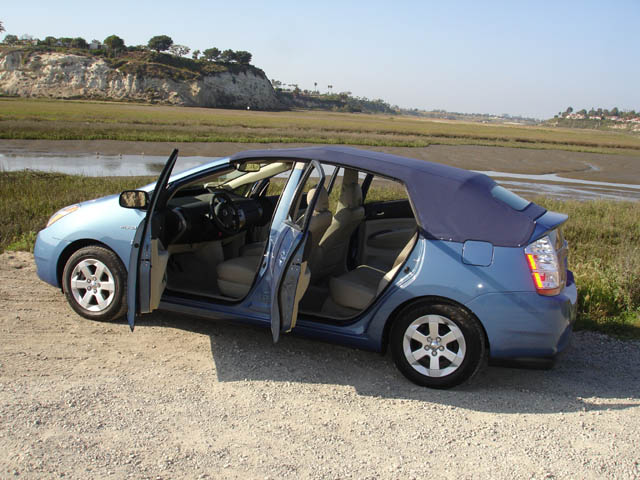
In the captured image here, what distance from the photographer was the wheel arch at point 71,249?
210 inches

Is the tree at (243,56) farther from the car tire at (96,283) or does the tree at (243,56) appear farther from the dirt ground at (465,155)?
the car tire at (96,283)

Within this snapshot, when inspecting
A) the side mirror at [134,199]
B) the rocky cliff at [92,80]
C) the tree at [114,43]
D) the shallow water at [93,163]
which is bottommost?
the shallow water at [93,163]

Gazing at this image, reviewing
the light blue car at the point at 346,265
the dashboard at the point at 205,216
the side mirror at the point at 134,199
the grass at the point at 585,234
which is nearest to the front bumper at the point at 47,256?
the light blue car at the point at 346,265

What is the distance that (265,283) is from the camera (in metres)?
4.74

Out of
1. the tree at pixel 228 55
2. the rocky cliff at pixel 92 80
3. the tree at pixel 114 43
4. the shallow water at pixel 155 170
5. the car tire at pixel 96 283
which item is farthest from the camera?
the tree at pixel 228 55

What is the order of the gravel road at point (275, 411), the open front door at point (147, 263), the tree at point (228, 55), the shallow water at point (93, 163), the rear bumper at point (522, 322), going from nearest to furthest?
the gravel road at point (275, 411)
the rear bumper at point (522, 322)
the open front door at point (147, 263)
the shallow water at point (93, 163)
the tree at point (228, 55)

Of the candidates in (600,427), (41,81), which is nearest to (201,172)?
(600,427)

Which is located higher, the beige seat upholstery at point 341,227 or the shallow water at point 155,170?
the beige seat upholstery at point 341,227

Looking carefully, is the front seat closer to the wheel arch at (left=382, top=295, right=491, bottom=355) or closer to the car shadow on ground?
the car shadow on ground

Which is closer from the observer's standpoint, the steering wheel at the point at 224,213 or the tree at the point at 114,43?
the steering wheel at the point at 224,213

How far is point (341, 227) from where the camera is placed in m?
5.36

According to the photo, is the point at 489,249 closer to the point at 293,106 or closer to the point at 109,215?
the point at 109,215

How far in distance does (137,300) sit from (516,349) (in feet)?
9.10

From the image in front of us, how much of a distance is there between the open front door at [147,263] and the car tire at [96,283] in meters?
Result: 0.59
